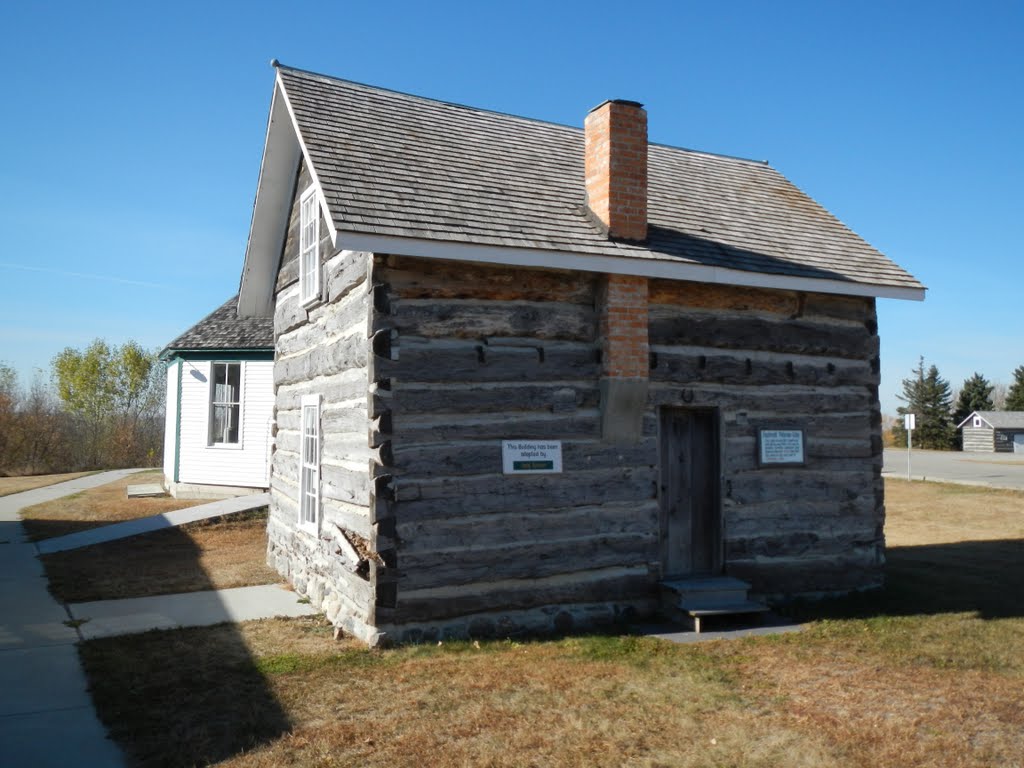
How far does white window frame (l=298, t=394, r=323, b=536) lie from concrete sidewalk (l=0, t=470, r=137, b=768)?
275cm

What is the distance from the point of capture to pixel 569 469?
8.57 metres

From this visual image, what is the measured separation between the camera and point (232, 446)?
19156mm

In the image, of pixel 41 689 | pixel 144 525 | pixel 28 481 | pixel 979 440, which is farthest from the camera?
pixel 979 440

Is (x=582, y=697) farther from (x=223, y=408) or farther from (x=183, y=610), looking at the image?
(x=223, y=408)

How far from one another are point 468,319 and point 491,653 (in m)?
3.19

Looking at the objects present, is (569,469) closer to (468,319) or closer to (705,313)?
(468,319)

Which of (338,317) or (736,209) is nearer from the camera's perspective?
(338,317)

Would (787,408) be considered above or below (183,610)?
above

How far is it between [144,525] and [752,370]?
11.2m

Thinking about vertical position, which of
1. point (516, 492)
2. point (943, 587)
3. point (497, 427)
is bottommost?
point (943, 587)

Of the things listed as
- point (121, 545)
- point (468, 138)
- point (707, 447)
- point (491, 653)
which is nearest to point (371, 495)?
point (491, 653)

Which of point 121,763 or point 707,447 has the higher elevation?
point 707,447

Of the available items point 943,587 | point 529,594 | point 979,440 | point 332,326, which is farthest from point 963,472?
point 332,326

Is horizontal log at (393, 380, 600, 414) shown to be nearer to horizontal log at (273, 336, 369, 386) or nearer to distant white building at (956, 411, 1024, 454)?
horizontal log at (273, 336, 369, 386)
